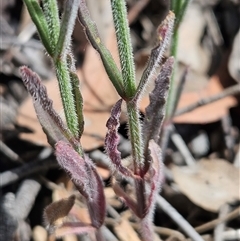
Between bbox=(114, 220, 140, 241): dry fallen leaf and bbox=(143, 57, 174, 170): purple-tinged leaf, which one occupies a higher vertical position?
bbox=(143, 57, 174, 170): purple-tinged leaf

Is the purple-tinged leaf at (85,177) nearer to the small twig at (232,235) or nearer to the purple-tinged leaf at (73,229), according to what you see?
the purple-tinged leaf at (73,229)

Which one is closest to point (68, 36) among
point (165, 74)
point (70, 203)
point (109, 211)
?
point (165, 74)

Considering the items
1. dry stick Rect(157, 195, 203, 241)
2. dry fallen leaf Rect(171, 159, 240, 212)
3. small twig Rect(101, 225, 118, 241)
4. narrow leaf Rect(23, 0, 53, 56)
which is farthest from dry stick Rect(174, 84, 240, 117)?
narrow leaf Rect(23, 0, 53, 56)

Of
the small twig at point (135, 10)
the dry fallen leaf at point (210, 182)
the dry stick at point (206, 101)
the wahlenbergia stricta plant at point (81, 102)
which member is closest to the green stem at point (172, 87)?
the dry stick at point (206, 101)

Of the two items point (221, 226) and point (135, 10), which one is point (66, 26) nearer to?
point (221, 226)

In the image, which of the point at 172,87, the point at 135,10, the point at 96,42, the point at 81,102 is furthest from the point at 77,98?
the point at 135,10

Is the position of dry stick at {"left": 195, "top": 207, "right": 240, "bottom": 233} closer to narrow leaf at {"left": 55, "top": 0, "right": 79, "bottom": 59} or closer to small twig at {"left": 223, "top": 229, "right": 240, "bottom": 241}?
small twig at {"left": 223, "top": 229, "right": 240, "bottom": 241}
